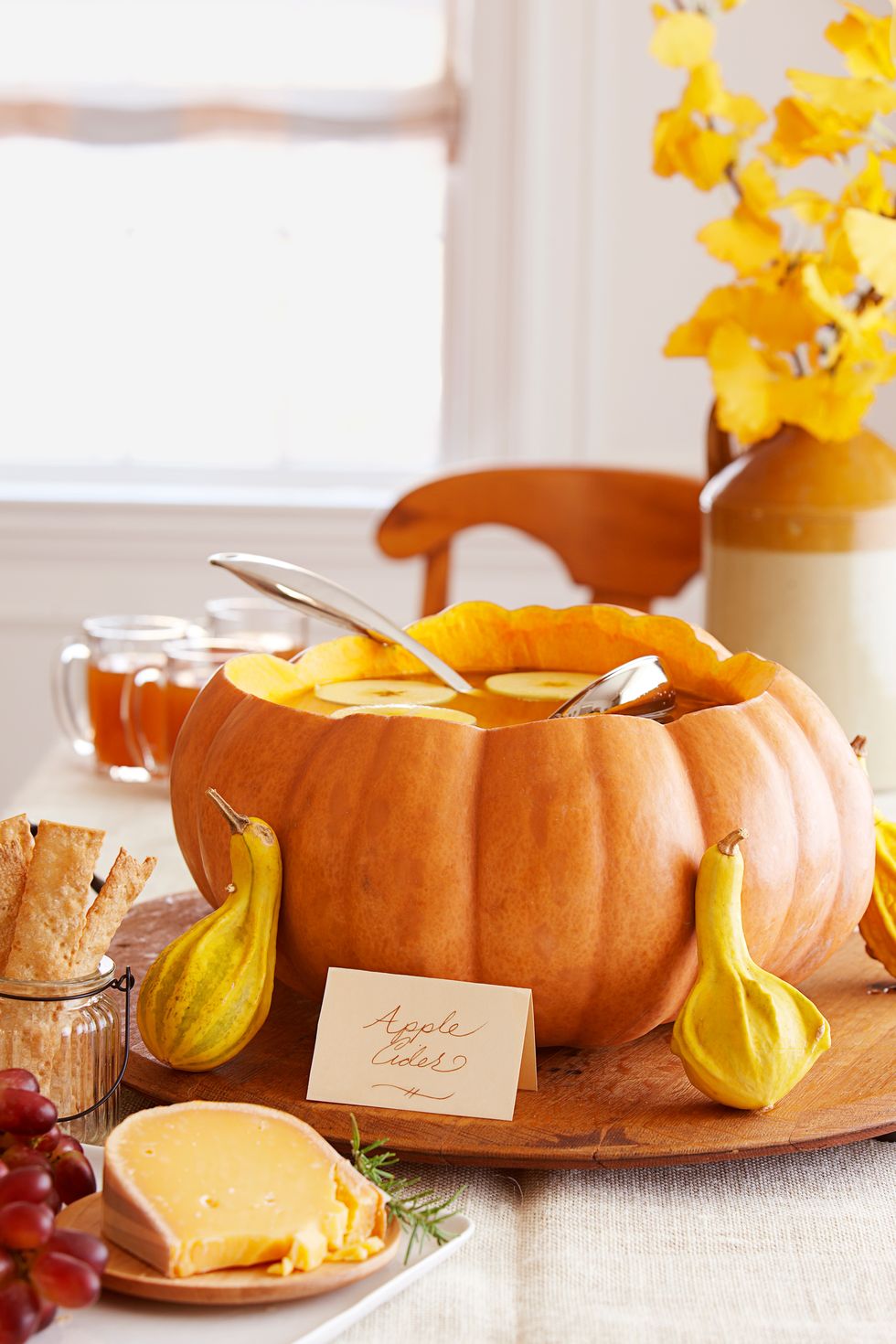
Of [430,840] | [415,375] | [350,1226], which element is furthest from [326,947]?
[415,375]

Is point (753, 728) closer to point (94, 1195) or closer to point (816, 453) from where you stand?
point (94, 1195)

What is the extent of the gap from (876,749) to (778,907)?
0.59 metres

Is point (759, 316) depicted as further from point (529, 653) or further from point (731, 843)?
point (731, 843)

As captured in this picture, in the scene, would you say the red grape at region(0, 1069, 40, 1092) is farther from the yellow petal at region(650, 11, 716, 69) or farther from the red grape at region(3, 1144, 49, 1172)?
the yellow petal at region(650, 11, 716, 69)

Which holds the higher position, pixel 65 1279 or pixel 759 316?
pixel 759 316

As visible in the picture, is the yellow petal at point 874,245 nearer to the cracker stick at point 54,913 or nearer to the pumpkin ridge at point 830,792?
the pumpkin ridge at point 830,792

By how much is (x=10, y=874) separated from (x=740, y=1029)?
0.32 metres

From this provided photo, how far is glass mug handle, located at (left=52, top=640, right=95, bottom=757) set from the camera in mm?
1451

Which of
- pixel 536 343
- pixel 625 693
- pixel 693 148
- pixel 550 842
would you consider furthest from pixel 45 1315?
pixel 536 343

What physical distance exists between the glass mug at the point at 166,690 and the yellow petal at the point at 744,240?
52 cm

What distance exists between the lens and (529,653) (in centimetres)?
92

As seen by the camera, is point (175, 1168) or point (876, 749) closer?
point (175, 1168)

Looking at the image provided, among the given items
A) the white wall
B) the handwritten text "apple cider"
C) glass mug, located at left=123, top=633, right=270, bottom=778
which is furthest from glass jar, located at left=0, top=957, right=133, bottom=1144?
the white wall

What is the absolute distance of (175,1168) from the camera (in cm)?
54
